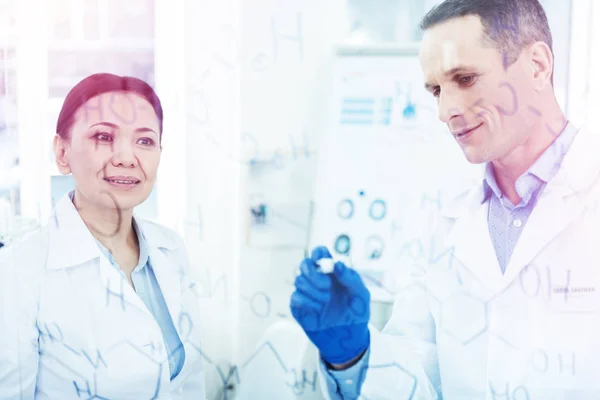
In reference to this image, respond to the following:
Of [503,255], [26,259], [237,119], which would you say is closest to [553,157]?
[503,255]

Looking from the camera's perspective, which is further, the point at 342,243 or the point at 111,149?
the point at 342,243

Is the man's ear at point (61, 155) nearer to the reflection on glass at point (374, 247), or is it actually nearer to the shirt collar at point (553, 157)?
the reflection on glass at point (374, 247)

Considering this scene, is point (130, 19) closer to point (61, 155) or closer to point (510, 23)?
point (61, 155)

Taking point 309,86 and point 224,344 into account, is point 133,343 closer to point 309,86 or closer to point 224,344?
point 224,344

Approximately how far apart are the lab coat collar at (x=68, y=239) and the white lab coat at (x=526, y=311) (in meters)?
0.38

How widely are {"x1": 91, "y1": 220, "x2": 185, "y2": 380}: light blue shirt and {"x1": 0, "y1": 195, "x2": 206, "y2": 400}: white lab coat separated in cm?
1

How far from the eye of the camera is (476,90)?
696mm

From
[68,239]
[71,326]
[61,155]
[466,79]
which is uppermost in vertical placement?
[466,79]

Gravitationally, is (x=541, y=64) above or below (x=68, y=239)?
above

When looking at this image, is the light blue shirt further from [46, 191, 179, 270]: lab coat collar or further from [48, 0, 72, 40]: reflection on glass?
[48, 0, 72, 40]: reflection on glass

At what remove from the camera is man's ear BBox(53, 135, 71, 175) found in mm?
702

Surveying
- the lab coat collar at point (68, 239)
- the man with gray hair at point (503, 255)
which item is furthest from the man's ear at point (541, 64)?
the lab coat collar at point (68, 239)

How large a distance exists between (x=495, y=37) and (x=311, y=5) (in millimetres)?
248

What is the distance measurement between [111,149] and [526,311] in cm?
56
